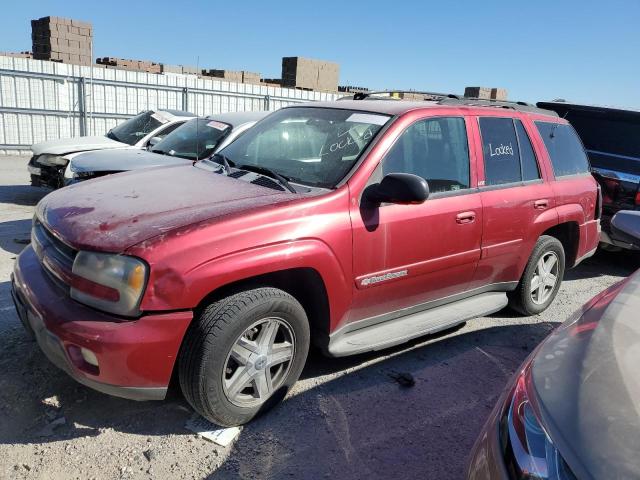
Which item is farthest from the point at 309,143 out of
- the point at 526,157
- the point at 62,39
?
the point at 62,39

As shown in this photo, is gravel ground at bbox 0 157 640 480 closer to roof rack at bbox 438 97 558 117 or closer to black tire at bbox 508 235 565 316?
black tire at bbox 508 235 565 316

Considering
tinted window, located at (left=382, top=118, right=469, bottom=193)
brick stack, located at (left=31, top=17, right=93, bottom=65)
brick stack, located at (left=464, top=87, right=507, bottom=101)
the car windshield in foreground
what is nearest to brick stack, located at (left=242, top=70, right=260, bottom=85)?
brick stack, located at (left=31, top=17, right=93, bottom=65)

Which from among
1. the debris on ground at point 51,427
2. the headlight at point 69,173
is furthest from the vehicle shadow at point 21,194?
the debris on ground at point 51,427

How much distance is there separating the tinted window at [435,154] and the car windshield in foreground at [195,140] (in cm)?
348

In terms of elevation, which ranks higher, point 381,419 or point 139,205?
point 139,205

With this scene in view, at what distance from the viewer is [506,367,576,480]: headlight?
1484 mm

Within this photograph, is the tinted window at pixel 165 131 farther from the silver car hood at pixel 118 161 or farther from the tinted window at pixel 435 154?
the tinted window at pixel 435 154

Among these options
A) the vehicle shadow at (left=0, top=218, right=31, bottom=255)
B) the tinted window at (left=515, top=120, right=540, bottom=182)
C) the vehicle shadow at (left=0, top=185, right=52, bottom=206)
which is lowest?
the vehicle shadow at (left=0, top=185, right=52, bottom=206)

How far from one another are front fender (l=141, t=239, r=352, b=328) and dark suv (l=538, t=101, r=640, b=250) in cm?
420

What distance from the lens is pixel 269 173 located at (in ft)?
11.6

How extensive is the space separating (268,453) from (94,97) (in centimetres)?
1374

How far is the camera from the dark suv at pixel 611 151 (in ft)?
20.3

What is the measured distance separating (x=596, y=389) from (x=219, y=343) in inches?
65.6

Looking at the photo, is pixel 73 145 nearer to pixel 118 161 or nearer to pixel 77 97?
pixel 118 161
